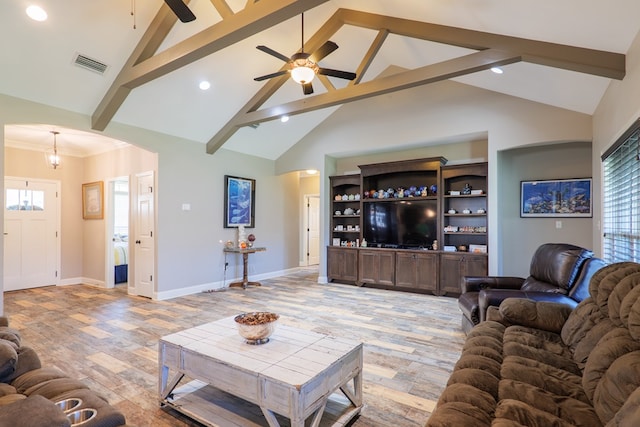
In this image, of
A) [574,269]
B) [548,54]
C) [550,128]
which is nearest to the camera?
[574,269]

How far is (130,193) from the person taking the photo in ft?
19.6

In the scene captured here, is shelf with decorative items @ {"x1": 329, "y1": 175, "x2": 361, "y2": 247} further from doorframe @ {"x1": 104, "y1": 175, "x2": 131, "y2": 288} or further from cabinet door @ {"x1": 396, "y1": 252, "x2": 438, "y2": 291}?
doorframe @ {"x1": 104, "y1": 175, "x2": 131, "y2": 288}

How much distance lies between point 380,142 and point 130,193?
15.2 ft

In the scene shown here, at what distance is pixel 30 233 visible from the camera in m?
6.33

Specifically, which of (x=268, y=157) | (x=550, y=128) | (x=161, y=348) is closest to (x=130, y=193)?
(x=268, y=157)

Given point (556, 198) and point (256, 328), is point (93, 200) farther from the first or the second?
point (556, 198)

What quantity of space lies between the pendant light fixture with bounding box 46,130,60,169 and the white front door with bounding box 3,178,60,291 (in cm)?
41

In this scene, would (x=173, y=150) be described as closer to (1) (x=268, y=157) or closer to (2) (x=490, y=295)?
(1) (x=268, y=157)

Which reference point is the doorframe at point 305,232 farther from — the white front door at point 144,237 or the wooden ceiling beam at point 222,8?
the wooden ceiling beam at point 222,8

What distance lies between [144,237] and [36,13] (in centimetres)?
342

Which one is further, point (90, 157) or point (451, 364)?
point (90, 157)

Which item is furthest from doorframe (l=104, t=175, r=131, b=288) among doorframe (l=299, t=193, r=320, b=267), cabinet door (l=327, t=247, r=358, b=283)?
doorframe (l=299, t=193, r=320, b=267)

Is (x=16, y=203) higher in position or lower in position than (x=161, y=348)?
higher

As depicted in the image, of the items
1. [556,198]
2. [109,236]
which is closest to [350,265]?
[556,198]
